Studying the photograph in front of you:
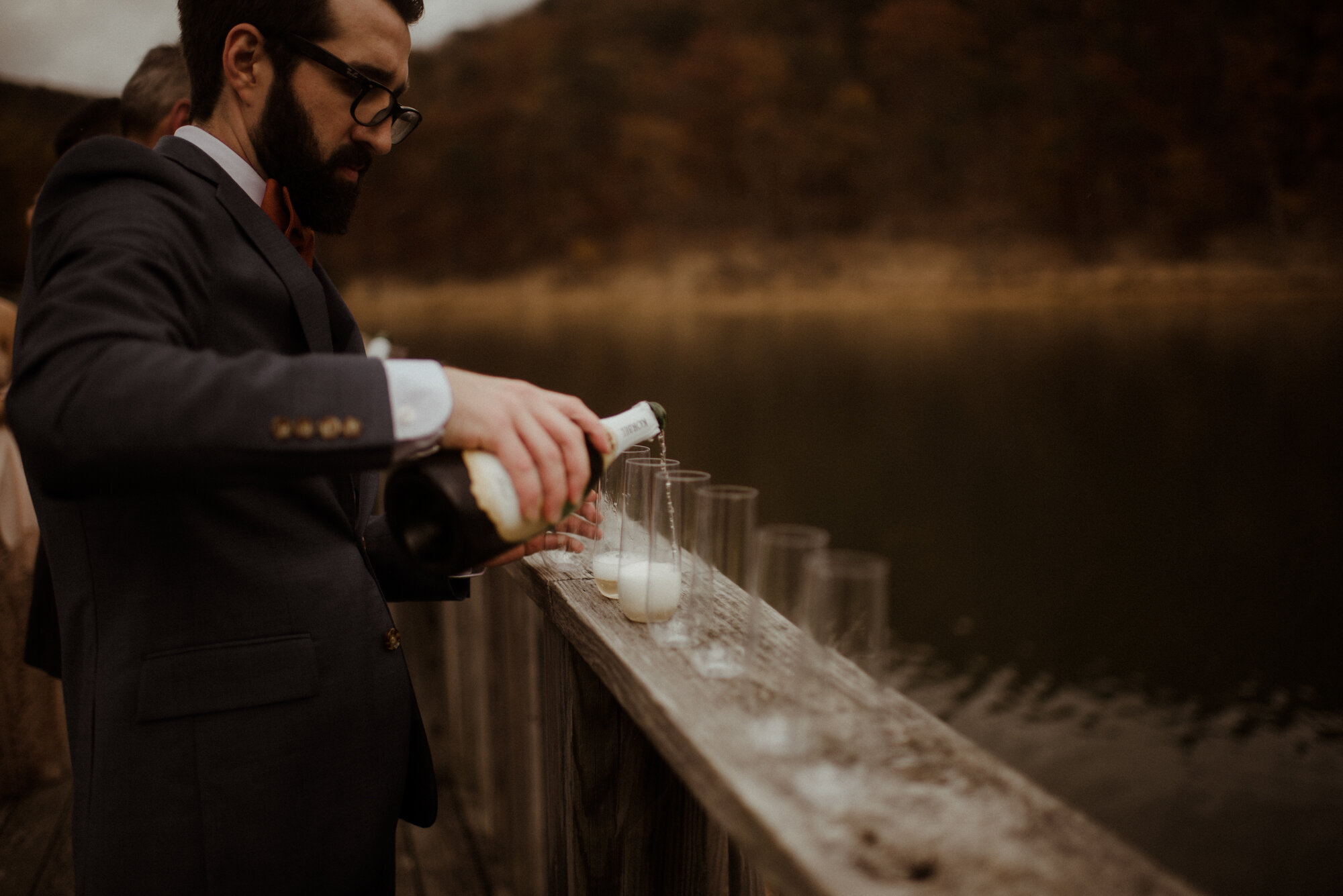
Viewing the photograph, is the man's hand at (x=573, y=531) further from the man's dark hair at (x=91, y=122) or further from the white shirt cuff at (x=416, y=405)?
the man's dark hair at (x=91, y=122)

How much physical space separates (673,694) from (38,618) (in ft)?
6.08

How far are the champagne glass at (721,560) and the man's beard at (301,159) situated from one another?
0.58 m

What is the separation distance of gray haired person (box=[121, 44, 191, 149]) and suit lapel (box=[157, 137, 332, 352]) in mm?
1424

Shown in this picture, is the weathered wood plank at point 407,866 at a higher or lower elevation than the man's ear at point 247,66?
lower

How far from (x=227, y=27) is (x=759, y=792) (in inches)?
38.5

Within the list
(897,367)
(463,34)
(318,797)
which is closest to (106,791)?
(318,797)

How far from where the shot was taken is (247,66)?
1001mm

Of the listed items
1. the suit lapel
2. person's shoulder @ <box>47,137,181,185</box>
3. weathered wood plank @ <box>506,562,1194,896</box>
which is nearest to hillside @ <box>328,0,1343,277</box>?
the suit lapel

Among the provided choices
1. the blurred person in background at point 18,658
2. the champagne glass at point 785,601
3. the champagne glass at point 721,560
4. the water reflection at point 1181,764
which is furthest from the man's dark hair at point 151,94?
the water reflection at point 1181,764

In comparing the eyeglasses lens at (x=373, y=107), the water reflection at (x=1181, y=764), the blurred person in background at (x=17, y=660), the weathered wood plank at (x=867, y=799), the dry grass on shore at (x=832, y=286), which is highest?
the dry grass on shore at (x=832, y=286)

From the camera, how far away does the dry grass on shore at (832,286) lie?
45688mm

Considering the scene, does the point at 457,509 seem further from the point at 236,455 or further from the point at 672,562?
the point at 672,562

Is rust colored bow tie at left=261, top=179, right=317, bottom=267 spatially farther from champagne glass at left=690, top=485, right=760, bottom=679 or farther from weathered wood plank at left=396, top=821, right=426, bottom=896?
weathered wood plank at left=396, top=821, right=426, bottom=896

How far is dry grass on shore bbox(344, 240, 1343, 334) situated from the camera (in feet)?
150
